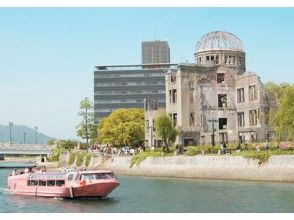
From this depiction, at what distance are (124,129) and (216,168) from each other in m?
58.4

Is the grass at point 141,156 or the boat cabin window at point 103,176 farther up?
the grass at point 141,156

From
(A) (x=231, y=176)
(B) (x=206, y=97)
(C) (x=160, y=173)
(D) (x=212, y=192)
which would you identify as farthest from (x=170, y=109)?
(D) (x=212, y=192)

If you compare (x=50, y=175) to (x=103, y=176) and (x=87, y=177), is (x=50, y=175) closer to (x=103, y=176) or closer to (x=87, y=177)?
(x=87, y=177)

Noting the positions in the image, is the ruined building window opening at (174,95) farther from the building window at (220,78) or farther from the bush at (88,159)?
the bush at (88,159)

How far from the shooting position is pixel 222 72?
115 meters

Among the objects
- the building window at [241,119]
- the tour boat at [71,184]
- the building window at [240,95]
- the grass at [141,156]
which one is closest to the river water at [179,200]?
the tour boat at [71,184]

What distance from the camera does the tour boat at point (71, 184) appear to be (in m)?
59.6

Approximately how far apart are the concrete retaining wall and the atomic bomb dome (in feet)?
89.3

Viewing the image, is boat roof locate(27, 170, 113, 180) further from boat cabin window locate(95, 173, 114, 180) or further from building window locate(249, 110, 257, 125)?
building window locate(249, 110, 257, 125)

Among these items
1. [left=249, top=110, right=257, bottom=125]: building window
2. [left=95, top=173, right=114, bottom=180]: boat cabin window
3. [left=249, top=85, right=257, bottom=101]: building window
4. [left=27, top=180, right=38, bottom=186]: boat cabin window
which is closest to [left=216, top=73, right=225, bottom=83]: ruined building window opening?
[left=249, top=85, right=257, bottom=101]: building window

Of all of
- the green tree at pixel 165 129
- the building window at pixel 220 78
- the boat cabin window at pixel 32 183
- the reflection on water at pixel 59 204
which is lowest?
the reflection on water at pixel 59 204

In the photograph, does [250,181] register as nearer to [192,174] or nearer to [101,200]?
[192,174]

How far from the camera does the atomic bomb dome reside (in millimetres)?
118625

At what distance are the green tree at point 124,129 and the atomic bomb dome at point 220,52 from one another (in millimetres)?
23061
